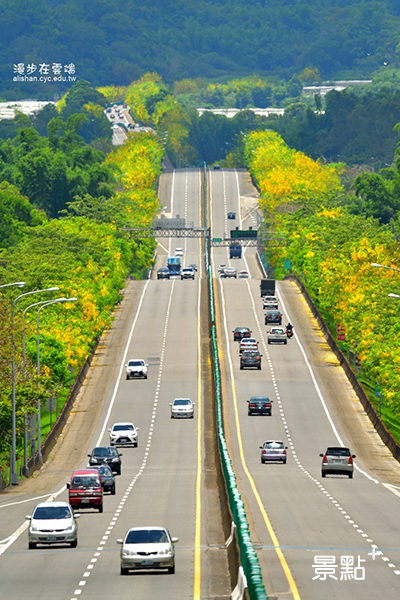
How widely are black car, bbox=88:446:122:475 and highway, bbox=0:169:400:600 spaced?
1062 mm

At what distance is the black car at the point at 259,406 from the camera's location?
308 ft

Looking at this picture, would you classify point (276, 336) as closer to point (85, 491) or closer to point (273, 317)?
point (273, 317)

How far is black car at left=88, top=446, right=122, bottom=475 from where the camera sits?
227ft

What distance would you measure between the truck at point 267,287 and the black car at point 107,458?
7842 cm

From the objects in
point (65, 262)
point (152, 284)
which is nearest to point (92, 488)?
point (65, 262)

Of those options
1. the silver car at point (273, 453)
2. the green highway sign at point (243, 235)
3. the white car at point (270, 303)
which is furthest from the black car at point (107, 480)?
the green highway sign at point (243, 235)

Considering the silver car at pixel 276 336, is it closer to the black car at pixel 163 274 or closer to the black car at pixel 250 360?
the black car at pixel 250 360

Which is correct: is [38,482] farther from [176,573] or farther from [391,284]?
[391,284]

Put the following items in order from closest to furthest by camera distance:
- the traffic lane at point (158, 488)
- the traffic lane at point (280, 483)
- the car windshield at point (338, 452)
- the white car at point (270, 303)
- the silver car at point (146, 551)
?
the traffic lane at point (158, 488)
the silver car at point (146, 551)
the traffic lane at point (280, 483)
the car windshield at point (338, 452)
the white car at point (270, 303)

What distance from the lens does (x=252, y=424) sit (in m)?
91.4

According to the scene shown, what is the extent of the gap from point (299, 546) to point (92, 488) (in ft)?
43.3

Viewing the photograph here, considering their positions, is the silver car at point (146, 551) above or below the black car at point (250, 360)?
below

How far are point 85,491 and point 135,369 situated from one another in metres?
56.5

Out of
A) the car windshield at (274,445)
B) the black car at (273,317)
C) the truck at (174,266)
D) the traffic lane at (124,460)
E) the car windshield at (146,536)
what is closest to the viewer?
the car windshield at (146,536)
